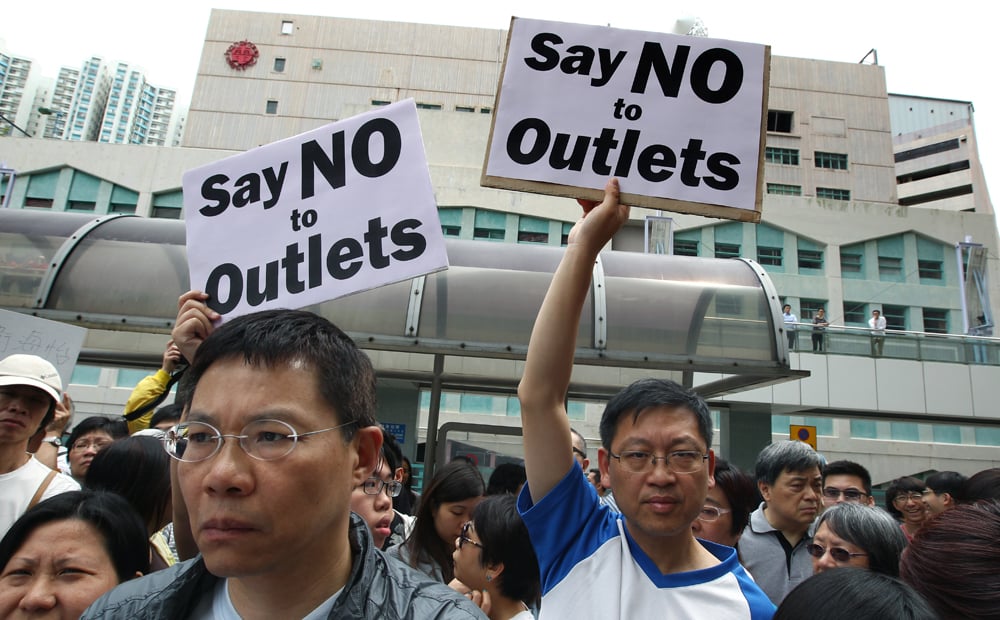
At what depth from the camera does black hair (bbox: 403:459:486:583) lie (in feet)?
11.7

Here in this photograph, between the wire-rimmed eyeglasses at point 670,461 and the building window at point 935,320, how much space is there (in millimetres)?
31648

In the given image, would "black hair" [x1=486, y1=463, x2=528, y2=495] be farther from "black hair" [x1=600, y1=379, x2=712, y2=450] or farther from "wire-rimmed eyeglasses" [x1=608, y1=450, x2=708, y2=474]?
"wire-rimmed eyeglasses" [x1=608, y1=450, x2=708, y2=474]

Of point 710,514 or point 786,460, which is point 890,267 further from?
point 710,514

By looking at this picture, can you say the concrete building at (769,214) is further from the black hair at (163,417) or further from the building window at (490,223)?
the black hair at (163,417)

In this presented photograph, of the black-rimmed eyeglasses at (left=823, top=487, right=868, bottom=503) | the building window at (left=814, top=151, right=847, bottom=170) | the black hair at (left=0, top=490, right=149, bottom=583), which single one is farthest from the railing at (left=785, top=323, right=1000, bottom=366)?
the building window at (left=814, top=151, right=847, bottom=170)

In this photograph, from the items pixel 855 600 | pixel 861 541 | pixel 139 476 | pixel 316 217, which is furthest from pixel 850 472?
pixel 139 476

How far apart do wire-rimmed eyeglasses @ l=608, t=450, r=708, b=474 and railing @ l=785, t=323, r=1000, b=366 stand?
1672cm

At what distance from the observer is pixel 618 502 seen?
196 cm

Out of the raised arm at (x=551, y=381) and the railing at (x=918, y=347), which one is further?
the railing at (x=918, y=347)

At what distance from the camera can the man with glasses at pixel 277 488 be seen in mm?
1254

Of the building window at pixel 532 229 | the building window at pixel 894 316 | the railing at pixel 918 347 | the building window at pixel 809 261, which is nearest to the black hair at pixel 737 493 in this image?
the railing at pixel 918 347

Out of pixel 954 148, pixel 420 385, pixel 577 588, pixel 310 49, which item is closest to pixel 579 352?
pixel 420 385

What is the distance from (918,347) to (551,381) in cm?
1887

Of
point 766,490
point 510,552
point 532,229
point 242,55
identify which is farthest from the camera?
point 242,55
